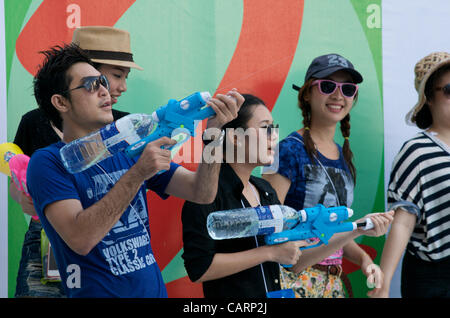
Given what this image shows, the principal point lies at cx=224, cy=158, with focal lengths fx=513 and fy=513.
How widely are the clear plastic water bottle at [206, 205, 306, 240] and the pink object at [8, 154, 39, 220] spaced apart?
29.8 inches

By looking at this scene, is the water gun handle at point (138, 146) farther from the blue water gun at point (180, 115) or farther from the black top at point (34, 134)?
the black top at point (34, 134)

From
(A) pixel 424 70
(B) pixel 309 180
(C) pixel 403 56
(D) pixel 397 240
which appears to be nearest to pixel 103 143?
(B) pixel 309 180

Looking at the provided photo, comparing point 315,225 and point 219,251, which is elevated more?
point 315,225

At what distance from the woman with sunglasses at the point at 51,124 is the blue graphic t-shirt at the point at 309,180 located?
2.77 feet

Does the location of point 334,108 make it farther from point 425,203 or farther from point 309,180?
point 425,203

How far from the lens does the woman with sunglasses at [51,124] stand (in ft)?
7.57

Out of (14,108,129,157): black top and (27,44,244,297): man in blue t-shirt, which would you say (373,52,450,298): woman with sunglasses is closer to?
(27,44,244,297): man in blue t-shirt

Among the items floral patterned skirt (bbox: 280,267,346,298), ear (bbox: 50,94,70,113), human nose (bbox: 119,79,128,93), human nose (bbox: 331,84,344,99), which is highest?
human nose (bbox: 119,79,128,93)

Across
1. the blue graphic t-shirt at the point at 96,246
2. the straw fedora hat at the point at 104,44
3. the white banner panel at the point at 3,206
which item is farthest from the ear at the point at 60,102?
the white banner panel at the point at 3,206

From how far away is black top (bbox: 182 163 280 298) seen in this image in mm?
1947

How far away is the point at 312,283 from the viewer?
234cm

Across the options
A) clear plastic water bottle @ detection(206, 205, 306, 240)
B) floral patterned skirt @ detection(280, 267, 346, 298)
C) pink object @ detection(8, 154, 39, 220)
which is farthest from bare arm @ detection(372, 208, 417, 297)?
pink object @ detection(8, 154, 39, 220)

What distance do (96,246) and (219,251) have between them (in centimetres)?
52
